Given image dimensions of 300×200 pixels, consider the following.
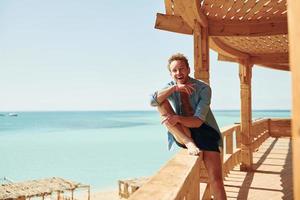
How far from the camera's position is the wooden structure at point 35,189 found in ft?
58.7

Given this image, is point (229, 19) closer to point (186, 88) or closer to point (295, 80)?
Result: point (186, 88)

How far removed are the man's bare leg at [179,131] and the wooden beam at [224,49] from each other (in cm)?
379

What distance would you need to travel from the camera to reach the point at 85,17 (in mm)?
127562

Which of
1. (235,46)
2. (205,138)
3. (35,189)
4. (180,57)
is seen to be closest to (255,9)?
(235,46)

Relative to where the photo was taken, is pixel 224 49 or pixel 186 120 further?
pixel 224 49

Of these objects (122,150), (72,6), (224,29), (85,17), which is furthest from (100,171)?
(85,17)

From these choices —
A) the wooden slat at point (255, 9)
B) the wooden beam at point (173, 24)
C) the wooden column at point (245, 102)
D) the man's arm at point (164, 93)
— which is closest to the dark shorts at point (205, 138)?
the man's arm at point (164, 93)

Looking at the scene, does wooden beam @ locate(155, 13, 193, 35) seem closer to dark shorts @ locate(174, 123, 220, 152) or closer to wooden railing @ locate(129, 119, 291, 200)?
wooden railing @ locate(129, 119, 291, 200)

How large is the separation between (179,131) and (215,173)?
515 millimetres

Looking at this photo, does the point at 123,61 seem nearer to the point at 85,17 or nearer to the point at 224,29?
the point at 85,17

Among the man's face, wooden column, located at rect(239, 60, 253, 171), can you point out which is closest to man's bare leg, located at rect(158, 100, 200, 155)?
the man's face

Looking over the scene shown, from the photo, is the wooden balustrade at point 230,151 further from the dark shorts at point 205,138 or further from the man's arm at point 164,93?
the man's arm at point 164,93

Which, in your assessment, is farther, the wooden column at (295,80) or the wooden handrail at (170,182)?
the wooden handrail at (170,182)

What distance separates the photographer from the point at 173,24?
5660 millimetres
